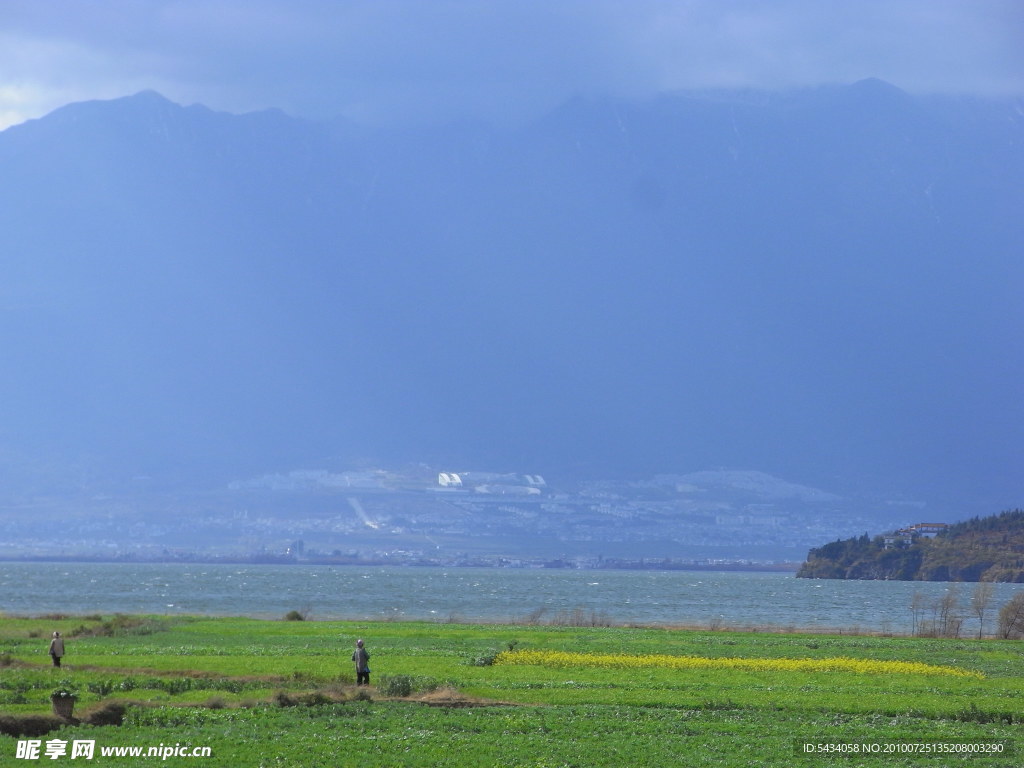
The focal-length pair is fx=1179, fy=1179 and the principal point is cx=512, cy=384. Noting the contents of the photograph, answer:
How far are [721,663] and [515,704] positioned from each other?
16.5m

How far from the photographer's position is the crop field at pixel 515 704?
94.1 feet

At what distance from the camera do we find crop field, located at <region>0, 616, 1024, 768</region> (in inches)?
1129

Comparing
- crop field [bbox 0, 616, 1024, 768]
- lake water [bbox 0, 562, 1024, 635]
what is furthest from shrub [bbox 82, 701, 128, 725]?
lake water [bbox 0, 562, 1024, 635]

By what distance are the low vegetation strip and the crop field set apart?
0.52ft

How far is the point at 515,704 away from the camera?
36094 millimetres

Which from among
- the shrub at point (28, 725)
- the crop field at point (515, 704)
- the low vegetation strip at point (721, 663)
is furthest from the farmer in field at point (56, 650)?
the low vegetation strip at point (721, 663)

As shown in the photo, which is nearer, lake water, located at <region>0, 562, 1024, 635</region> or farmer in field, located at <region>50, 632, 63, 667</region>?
farmer in field, located at <region>50, 632, 63, 667</region>

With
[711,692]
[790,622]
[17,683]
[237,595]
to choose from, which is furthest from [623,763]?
[237,595]

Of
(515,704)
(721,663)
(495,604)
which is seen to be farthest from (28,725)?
(495,604)

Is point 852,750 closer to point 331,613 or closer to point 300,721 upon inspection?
point 300,721

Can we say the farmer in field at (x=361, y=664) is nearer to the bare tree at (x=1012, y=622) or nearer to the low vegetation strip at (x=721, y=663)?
the low vegetation strip at (x=721, y=663)

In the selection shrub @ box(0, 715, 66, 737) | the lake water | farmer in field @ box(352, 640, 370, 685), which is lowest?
the lake water

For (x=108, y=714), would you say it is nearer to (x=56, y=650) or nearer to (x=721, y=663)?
(x=56, y=650)

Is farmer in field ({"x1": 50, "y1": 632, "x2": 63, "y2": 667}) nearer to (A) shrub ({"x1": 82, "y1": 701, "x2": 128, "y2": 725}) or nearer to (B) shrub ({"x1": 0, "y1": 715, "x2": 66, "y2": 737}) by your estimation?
(A) shrub ({"x1": 82, "y1": 701, "x2": 128, "y2": 725})
